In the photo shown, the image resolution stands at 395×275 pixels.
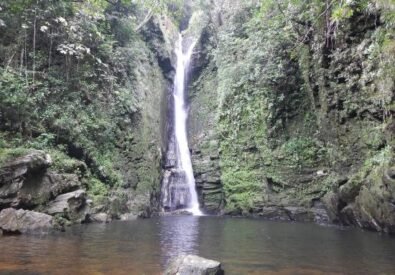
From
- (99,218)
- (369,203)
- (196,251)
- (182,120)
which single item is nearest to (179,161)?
(182,120)

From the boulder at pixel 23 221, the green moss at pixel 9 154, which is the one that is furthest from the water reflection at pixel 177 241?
the green moss at pixel 9 154

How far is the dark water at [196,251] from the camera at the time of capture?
20.2ft

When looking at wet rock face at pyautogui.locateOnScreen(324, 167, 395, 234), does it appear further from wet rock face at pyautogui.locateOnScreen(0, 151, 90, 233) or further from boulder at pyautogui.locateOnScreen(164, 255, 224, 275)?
wet rock face at pyautogui.locateOnScreen(0, 151, 90, 233)

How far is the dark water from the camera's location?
243 inches

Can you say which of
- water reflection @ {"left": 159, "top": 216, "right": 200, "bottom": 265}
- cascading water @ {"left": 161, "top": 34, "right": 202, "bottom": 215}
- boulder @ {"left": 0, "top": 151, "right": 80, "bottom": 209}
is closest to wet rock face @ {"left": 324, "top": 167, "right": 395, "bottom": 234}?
water reflection @ {"left": 159, "top": 216, "right": 200, "bottom": 265}

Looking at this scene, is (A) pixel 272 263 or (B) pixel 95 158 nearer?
(A) pixel 272 263

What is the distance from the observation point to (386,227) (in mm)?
10469

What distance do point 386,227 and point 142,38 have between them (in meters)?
16.9

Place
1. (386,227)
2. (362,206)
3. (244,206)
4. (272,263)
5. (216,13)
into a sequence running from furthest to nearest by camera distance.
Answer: (216,13) → (244,206) → (362,206) → (386,227) → (272,263)

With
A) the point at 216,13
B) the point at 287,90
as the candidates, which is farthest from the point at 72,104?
the point at 216,13

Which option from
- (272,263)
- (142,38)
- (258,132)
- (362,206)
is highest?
(142,38)

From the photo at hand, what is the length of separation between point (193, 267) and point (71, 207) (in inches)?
281

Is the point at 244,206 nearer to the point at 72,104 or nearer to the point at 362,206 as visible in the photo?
the point at 362,206

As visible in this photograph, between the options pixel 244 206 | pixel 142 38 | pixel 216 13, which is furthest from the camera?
pixel 216 13
